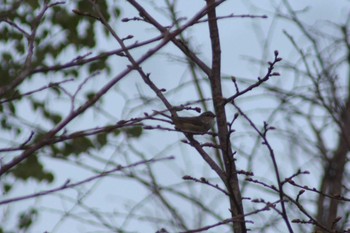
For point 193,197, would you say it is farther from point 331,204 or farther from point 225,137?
point 225,137

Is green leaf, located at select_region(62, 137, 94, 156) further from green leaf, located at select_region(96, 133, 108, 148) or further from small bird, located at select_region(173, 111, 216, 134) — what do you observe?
small bird, located at select_region(173, 111, 216, 134)

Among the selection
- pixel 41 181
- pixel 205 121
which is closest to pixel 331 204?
pixel 205 121

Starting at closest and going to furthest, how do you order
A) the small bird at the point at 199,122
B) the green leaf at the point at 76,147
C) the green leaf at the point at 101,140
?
the small bird at the point at 199,122 < the green leaf at the point at 76,147 < the green leaf at the point at 101,140

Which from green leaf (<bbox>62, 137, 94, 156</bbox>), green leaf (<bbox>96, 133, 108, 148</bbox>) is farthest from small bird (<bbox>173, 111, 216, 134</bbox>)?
green leaf (<bbox>96, 133, 108, 148</bbox>)

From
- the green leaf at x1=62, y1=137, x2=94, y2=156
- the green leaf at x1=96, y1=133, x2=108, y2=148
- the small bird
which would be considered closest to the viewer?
the small bird

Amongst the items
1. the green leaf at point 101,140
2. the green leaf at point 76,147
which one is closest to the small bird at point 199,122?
the green leaf at point 76,147

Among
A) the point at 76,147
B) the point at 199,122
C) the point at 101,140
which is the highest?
the point at 101,140

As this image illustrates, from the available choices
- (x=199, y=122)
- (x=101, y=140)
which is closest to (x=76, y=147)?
(x=101, y=140)

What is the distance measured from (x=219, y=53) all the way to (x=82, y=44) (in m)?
3.26

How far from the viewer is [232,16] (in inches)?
99.3

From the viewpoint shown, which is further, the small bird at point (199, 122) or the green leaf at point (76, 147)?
the green leaf at point (76, 147)

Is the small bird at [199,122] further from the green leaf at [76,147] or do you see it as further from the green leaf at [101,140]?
the green leaf at [101,140]

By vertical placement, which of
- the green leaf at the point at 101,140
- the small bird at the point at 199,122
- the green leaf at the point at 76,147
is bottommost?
the small bird at the point at 199,122

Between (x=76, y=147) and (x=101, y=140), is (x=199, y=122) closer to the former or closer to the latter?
(x=76, y=147)
